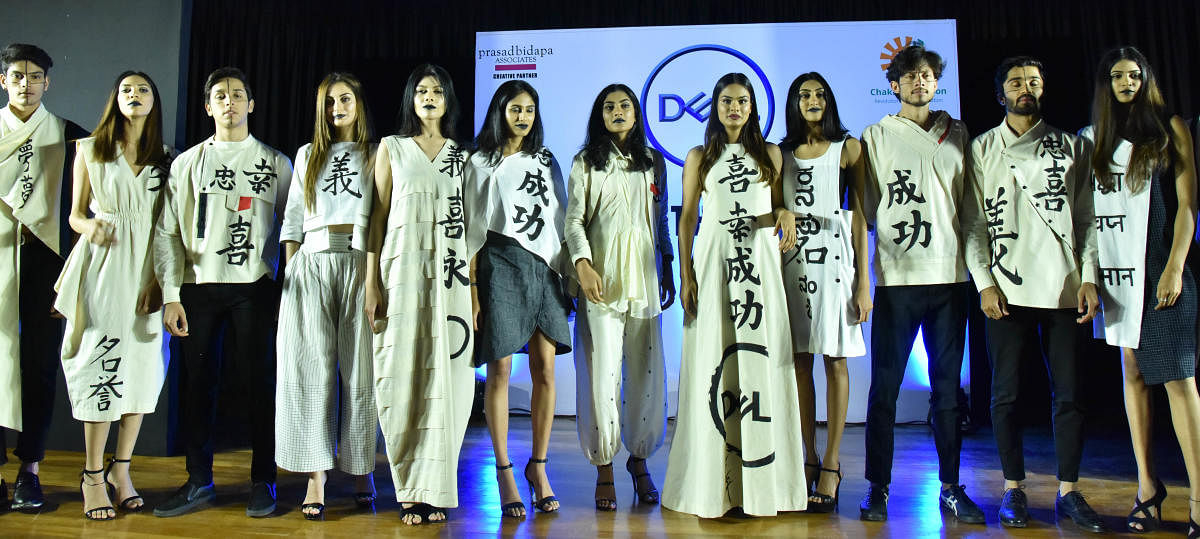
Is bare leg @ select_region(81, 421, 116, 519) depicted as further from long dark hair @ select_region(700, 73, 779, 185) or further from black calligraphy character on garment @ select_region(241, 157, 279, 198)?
long dark hair @ select_region(700, 73, 779, 185)

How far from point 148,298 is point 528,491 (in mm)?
1372

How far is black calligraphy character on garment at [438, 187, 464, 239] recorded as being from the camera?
7.70 ft

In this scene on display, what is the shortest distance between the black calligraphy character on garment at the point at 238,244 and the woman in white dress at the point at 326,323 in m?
0.11

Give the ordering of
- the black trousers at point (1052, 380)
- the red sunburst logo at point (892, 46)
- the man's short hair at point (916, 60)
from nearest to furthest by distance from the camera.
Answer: the black trousers at point (1052, 380) → the man's short hair at point (916, 60) → the red sunburst logo at point (892, 46)

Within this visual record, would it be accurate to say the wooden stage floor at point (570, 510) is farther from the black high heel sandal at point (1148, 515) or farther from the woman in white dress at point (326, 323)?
the woman in white dress at point (326, 323)

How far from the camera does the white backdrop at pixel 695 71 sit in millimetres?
4387

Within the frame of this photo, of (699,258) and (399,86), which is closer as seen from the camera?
(699,258)

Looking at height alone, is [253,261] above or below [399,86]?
below

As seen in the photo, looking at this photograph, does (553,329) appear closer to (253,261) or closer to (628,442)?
(628,442)

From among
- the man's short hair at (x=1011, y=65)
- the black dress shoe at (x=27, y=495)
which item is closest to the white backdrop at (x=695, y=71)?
the man's short hair at (x=1011, y=65)

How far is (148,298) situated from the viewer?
252cm

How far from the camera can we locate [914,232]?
2324mm

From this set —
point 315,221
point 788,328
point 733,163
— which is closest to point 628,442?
point 788,328

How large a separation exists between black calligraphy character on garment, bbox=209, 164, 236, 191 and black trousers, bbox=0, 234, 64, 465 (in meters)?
0.75
